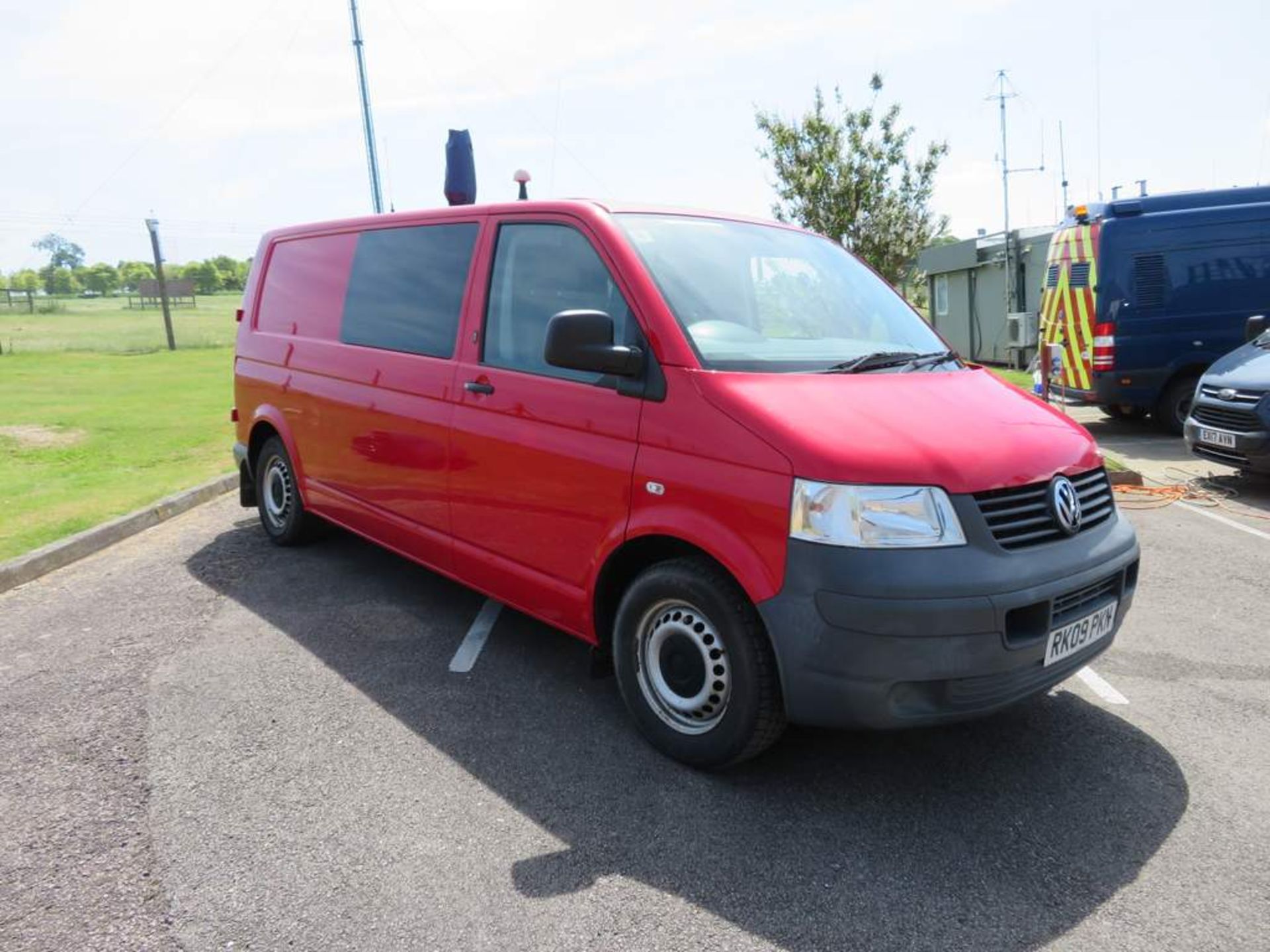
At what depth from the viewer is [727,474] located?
286 cm

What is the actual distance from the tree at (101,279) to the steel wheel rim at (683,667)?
102m

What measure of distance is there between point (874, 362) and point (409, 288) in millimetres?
2276

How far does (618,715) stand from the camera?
11.8 feet

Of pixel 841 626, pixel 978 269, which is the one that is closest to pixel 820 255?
pixel 841 626

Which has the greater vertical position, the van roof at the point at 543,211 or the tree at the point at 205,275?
the tree at the point at 205,275

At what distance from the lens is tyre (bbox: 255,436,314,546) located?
18.8ft

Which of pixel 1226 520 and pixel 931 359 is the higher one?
pixel 931 359

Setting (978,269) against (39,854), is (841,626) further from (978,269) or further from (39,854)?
(978,269)

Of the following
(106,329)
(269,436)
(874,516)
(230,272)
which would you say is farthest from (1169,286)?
(230,272)

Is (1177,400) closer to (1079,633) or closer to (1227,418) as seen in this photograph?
(1227,418)

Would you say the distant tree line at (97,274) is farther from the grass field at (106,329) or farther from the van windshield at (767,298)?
the van windshield at (767,298)

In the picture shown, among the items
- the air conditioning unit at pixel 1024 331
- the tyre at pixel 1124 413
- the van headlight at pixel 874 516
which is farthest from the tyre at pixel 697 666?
the air conditioning unit at pixel 1024 331

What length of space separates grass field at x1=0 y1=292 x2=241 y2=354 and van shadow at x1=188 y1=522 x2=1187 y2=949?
1738 centimetres

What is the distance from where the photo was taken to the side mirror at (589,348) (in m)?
3.04
